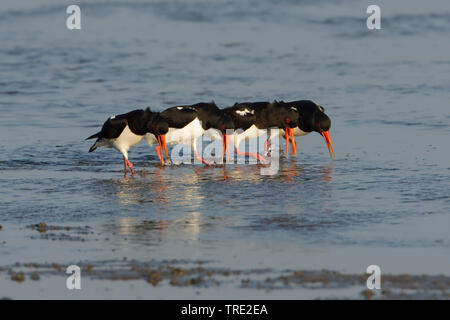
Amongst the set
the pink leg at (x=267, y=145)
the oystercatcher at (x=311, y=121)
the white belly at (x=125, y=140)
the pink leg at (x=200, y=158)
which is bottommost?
the pink leg at (x=200, y=158)

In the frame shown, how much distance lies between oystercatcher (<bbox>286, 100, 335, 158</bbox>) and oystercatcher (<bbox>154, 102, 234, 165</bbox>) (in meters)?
1.06

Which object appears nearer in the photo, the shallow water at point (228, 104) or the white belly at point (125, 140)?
the shallow water at point (228, 104)

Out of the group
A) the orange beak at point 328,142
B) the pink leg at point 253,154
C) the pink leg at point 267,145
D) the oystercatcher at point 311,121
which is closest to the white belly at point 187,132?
the pink leg at point 253,154

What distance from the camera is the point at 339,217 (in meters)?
7.94

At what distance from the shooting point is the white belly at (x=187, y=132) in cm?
1147

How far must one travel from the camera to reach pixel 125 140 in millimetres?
10875

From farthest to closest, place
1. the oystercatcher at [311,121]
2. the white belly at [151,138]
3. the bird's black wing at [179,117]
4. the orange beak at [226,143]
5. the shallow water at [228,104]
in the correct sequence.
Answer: the oystercatcher at [311,121] → the orange beak at [226,143] → the bird's black wing at [179,117] → the white belly at [151,138] → the shallow water at [228,104]

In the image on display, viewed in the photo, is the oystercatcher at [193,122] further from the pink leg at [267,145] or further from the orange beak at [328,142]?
the orange beak at [328,142]

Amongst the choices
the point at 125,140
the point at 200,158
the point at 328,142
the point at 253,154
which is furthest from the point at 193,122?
the point at 328,142

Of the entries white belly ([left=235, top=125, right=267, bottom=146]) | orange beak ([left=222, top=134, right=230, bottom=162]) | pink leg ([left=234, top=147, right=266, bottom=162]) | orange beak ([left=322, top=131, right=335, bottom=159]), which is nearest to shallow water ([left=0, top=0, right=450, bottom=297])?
orange beak ([left=322, top=131, right=335, bottom=159])

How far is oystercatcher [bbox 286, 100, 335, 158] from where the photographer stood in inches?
462

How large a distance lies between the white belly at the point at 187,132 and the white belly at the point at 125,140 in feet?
1.83
